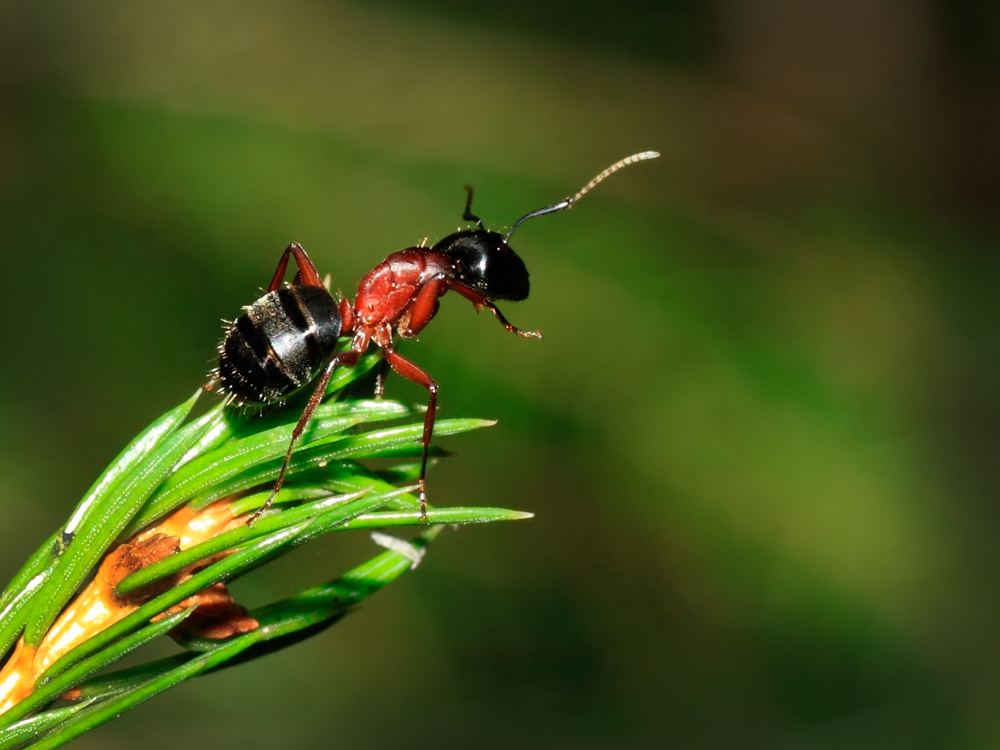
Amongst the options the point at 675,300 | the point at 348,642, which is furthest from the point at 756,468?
the point at 348,642

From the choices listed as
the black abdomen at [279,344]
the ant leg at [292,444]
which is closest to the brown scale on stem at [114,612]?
the ant leg at [292,444]

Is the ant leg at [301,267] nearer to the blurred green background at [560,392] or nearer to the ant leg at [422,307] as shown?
the ant leg at [422,307]

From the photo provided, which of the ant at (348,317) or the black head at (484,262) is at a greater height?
the black head at (484,262)

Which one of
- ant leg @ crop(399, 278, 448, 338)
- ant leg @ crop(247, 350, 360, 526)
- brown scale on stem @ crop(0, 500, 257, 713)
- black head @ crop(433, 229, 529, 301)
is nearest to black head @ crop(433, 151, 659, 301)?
black head @ crop(433, 229, 529, 301)

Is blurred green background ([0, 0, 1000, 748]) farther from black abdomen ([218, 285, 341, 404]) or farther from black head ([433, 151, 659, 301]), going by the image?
black abdomen ([218, 285, 341, 404])

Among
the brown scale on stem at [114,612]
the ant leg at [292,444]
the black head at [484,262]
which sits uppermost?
the black head at [484,262]

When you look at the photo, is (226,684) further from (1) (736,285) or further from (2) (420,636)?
(1) (736,285)

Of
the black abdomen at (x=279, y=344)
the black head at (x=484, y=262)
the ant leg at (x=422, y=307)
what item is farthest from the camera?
the black head at (x=484, y=262)

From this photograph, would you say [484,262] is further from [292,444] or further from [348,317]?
[292,444]
